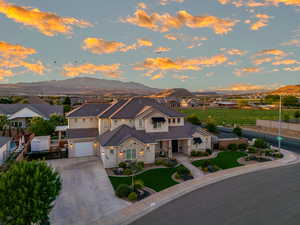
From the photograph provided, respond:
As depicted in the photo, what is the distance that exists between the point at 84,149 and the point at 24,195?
844 inches

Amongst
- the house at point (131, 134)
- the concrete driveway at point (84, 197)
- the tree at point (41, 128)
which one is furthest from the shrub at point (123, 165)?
the tree at point (41, 128)

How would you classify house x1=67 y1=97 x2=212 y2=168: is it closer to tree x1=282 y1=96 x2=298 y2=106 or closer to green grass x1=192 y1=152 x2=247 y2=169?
green grass x1=192 y1=152 x2=247 y2=169

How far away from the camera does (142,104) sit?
36.9 m

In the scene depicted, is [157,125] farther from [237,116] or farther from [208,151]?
[237,116]

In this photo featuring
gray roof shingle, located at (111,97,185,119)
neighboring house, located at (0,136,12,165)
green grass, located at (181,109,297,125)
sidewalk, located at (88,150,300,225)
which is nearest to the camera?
sidewalk, located at (88,150,300,225)

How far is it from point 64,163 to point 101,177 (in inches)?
355

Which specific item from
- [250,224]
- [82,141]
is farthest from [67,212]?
[82,141]

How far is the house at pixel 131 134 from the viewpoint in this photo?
1091 inches

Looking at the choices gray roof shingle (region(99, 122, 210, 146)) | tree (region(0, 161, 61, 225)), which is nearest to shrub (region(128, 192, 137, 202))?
tree (region(0, 161, 61, 225))

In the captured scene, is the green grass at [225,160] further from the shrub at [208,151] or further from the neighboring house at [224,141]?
the neighboring house at [224,141]

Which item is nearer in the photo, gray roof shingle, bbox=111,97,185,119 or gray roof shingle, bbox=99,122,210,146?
gray roof shingle, bbox=99,122,210,146

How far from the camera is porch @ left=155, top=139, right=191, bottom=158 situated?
104 ft

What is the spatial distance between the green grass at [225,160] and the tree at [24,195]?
21.0 metres

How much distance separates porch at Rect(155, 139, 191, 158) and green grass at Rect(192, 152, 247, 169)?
419 centimetres
